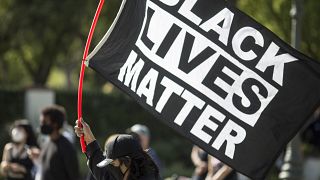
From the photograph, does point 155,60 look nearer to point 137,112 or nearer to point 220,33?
point 220,33

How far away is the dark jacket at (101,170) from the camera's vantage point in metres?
5.54

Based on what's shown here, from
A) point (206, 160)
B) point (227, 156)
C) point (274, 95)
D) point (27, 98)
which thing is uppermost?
point (274, 95)

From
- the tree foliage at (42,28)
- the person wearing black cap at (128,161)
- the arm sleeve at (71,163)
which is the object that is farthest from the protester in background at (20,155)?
the tree foliage at (42,28)

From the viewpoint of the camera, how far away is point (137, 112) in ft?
84.9

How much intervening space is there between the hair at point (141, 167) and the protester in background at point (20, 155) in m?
4.40

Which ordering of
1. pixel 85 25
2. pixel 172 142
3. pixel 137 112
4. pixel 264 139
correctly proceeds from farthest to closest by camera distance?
1. pixel 85 25
2. pixel 137 112
3. pixel 172 142
4. pixel 264 139

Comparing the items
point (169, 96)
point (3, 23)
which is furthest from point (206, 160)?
point (3, 23)

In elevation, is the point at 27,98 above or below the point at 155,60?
below

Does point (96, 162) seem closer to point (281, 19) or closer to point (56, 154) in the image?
point (56, 154)

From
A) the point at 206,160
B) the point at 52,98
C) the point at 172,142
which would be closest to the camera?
the point at 206,160

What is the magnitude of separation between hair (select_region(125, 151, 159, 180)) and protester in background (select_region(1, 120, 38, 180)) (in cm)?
440

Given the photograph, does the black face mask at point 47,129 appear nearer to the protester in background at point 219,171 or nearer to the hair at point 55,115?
the hair at point 55,115

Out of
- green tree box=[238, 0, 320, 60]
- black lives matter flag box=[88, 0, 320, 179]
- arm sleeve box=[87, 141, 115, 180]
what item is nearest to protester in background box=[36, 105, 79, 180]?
arm sleeve box=[87, 141, 115, 180]

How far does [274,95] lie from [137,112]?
65.9 ft
